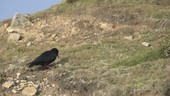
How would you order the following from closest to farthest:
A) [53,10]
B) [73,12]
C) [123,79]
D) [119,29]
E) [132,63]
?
[123,79]
[132,63]
[119,29]
[73,12]
[53,10]

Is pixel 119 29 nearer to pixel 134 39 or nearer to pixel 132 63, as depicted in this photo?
pixel 134 39

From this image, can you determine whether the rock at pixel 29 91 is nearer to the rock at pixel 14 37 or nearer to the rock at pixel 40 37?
the rock at pixel 40 37

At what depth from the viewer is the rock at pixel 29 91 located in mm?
12508

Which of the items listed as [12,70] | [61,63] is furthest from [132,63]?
[12,70]

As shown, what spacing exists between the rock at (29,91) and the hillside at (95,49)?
10cm

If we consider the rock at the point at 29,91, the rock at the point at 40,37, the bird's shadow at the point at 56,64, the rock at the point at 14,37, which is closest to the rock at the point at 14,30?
the rock at the point at 14,37

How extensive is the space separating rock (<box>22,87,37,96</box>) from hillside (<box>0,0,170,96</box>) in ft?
0.33

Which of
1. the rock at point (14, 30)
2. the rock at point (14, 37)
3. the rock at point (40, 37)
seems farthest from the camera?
the rock at point (14, 30)

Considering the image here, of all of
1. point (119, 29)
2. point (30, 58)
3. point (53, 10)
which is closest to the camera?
point (30, 58)

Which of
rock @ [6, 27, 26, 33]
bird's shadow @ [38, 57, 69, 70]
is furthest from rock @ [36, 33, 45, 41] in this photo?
bird's shadow @ [38, 57, 69, 70]

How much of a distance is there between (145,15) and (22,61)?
5.10m

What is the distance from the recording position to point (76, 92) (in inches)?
484

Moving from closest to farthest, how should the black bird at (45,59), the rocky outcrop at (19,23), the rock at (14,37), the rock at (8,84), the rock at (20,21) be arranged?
1. the rock at (8,84)
2. the black bird at (45,59)
3. the rock at (14,37)
4. the rocky outcrop at (19,23)
5. the rock at (20,21)

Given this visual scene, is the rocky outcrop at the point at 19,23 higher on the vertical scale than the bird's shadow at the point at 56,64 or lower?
lower
